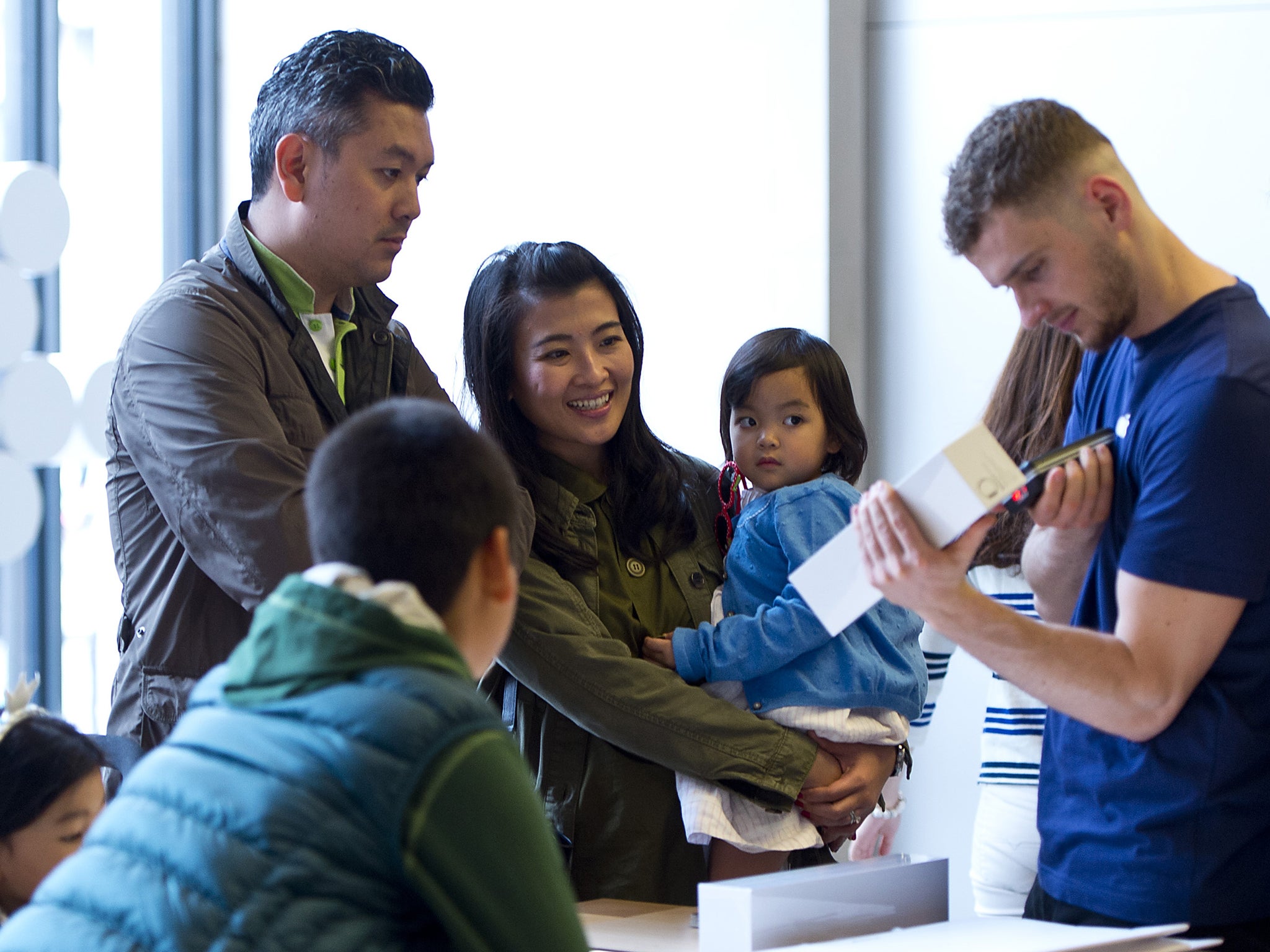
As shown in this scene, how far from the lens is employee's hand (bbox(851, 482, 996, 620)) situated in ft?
4.91

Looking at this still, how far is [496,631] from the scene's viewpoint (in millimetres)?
1146

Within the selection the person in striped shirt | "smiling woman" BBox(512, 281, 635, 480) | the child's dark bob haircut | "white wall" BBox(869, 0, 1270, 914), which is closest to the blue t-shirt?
the person in striped shirt

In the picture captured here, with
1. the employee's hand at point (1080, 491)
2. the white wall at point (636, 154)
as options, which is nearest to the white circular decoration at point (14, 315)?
the white wall at point (636, 154)

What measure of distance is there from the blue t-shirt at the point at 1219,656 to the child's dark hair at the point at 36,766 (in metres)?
1.31

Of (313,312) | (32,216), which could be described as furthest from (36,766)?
(32,216)

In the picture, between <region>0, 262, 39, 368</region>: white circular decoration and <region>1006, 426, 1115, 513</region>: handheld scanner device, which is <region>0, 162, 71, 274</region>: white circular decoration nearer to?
<region>0, 262, 39, 368</region>: white circular decoration

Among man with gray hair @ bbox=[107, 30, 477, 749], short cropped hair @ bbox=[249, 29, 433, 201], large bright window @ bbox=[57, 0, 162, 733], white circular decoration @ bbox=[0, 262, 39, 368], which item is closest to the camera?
man with gray hair @ bbox=[107, 30, 477, 749]

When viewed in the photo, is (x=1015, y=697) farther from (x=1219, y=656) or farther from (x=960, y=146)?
(x=960, y=146)

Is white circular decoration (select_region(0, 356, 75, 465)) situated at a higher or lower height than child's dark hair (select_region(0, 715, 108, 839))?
higher

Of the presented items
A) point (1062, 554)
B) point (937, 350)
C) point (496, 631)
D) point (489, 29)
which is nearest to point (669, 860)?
point (1062, 554)

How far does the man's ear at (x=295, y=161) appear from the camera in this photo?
6.41 ft

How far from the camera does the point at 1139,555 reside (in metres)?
1.44

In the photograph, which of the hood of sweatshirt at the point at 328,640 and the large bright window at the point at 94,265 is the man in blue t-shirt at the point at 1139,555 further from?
the large bright window at the point at 94,265

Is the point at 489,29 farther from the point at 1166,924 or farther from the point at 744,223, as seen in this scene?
the point at 1166,924
